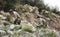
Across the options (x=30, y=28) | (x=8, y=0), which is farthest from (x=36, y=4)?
(x=30, y=28)

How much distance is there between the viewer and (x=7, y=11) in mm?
10094

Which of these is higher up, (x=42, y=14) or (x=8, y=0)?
(x=8, y=0)

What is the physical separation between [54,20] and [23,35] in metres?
3.98

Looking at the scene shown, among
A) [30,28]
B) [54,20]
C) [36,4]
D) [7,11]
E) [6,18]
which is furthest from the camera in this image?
[36,4]

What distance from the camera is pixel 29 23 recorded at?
30.8 feet

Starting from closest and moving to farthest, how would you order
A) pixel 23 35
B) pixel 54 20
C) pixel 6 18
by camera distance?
pixel 23 35
pixel 6 18
pixel 54 20

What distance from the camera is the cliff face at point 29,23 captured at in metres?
7.61

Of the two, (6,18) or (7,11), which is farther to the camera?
(7,11)

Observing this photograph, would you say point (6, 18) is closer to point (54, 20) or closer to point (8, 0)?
point (8, 0)

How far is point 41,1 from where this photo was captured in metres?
12.1

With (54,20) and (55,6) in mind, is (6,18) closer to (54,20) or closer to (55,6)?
(54,20)

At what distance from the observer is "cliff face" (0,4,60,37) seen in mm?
7605

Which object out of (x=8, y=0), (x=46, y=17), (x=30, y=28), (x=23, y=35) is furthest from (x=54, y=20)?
(x=23, y=35)

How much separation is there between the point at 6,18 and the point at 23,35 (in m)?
2.25
